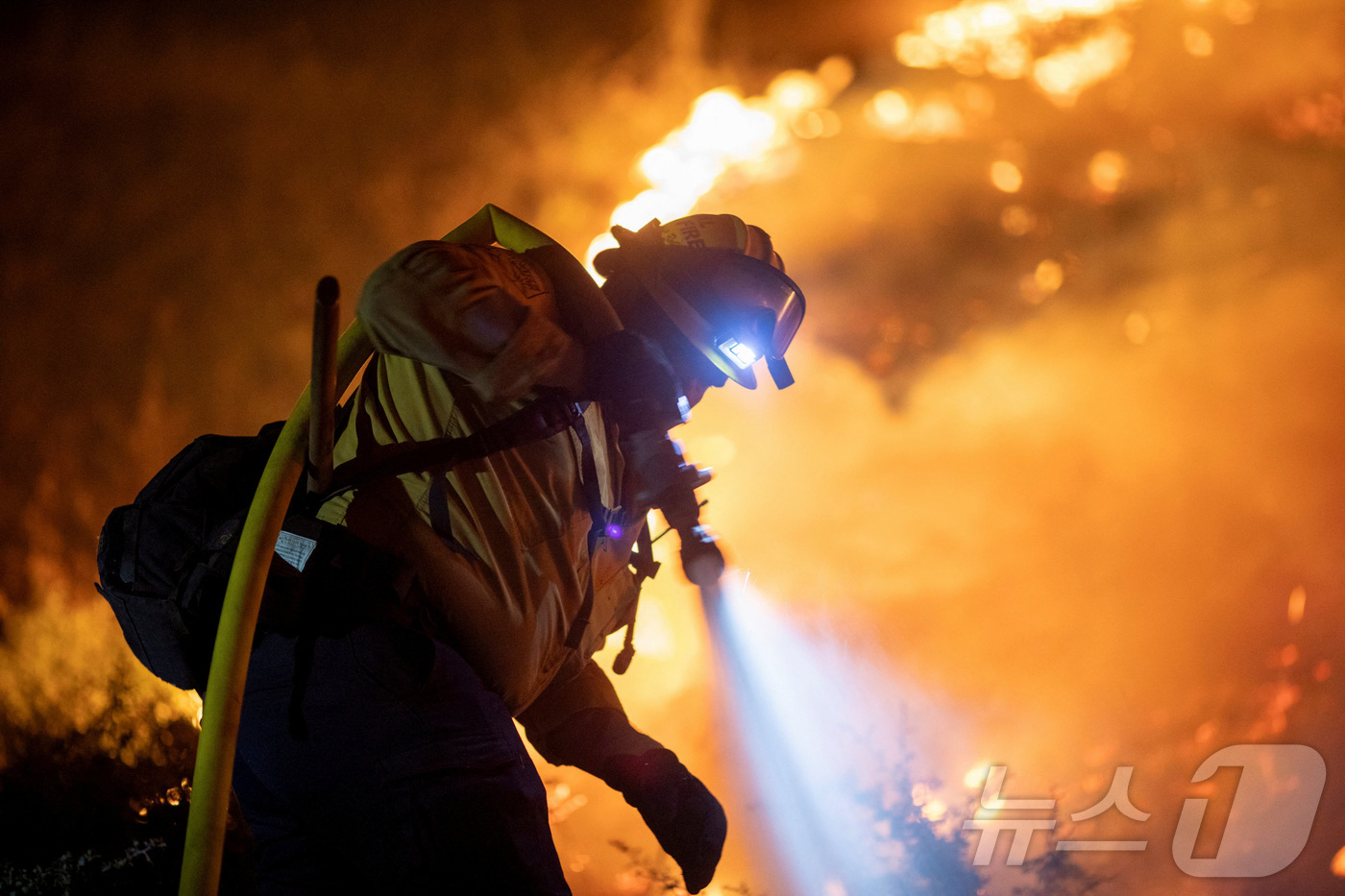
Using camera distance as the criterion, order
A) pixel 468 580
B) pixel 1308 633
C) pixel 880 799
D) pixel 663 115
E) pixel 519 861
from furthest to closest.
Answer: pixel 663 115 < pixel 1308 633 < pixel 880 799 < pixel 468 580 < pixel 519 861

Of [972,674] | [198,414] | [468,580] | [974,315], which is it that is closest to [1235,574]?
[972,674]

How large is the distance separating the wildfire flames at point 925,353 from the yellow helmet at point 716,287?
1.82 m

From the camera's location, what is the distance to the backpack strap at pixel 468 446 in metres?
1.60

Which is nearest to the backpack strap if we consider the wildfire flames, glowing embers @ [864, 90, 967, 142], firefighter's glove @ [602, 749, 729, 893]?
firefighter's glove @ [602, 749, 729, 893]

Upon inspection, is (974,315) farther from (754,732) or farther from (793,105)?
(754,732)

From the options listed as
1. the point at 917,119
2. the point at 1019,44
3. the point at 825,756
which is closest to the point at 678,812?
the point at 825,756

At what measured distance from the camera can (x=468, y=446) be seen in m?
1.61

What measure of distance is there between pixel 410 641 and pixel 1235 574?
16.3 feet

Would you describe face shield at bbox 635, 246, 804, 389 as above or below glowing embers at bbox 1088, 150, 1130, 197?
below

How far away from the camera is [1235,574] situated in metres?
4.59

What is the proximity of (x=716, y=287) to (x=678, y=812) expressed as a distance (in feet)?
4.75

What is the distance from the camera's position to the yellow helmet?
7.07 ft

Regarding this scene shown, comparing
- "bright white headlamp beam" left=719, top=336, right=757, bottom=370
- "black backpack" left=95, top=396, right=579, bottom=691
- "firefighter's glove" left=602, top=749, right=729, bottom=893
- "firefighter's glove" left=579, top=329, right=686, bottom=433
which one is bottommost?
"firefighter's glove" left=602, top=749, right=729, bottom=893

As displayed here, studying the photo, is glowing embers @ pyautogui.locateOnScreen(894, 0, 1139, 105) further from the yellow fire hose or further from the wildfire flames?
the yellow fire hose
